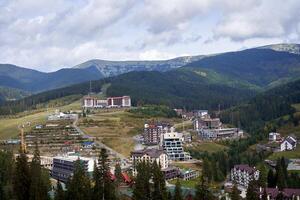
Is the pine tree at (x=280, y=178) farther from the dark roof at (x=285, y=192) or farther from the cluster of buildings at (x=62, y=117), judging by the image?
the cluster of buildings at (x=62, y=117)

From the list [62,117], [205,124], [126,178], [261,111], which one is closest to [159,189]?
[126,178]

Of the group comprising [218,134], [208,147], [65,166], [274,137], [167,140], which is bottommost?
[65,166]

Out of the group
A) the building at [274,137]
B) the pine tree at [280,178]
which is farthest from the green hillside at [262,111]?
the pine tree at [280,178]

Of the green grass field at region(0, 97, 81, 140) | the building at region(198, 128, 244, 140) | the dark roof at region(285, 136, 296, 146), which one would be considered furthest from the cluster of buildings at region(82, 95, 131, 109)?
the dark roof at region(285, 136, 296, 146)

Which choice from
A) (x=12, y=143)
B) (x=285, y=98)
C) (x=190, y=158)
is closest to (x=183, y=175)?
(x=190, y=158)

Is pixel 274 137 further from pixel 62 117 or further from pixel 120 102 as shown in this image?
pixel 120 102
